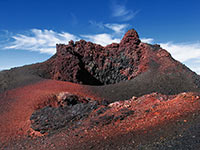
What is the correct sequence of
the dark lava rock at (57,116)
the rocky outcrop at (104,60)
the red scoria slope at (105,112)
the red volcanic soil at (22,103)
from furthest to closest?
the rocky outcrop at (104,60) < the red volcanic soil at (22,103) < the dark lava rock at (57,116) < the red scoria slope at (105,112)

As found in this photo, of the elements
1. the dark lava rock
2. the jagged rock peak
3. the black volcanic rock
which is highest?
the jagged rock peak

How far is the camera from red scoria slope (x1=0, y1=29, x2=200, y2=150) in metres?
5.91

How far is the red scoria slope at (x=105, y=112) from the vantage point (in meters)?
Answer: 5.91

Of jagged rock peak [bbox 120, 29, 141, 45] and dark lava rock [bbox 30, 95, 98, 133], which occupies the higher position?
jagged rock peak [bbox 120, 29, 141, 45]

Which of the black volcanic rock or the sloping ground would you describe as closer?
the sloping ground

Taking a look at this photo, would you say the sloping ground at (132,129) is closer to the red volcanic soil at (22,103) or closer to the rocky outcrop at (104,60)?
the red volcanic soil at (22,103)

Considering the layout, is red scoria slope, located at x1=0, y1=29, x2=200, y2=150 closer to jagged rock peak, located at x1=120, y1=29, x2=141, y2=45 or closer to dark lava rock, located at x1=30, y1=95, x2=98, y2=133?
dark lava rock, located at x1=30, y1=95, x2=98, y2=133

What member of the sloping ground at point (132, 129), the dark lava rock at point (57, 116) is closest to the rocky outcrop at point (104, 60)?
the dark lava rock at point (57, 116)

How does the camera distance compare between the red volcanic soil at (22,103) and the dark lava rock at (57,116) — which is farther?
the red volcanic soil at (22,103)

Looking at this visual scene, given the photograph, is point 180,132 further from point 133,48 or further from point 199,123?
point 133,48

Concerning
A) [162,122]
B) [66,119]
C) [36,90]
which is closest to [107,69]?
[36,90]

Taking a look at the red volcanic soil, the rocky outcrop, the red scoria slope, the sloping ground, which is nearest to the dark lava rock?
the red scoria slope

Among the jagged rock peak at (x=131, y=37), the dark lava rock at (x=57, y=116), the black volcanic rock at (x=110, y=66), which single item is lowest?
the dark lava rock at (x=57, y=116)

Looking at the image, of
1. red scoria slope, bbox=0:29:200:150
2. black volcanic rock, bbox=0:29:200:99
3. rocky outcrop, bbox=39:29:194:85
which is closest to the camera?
red scoria slope, bbox=0:29:200:150
